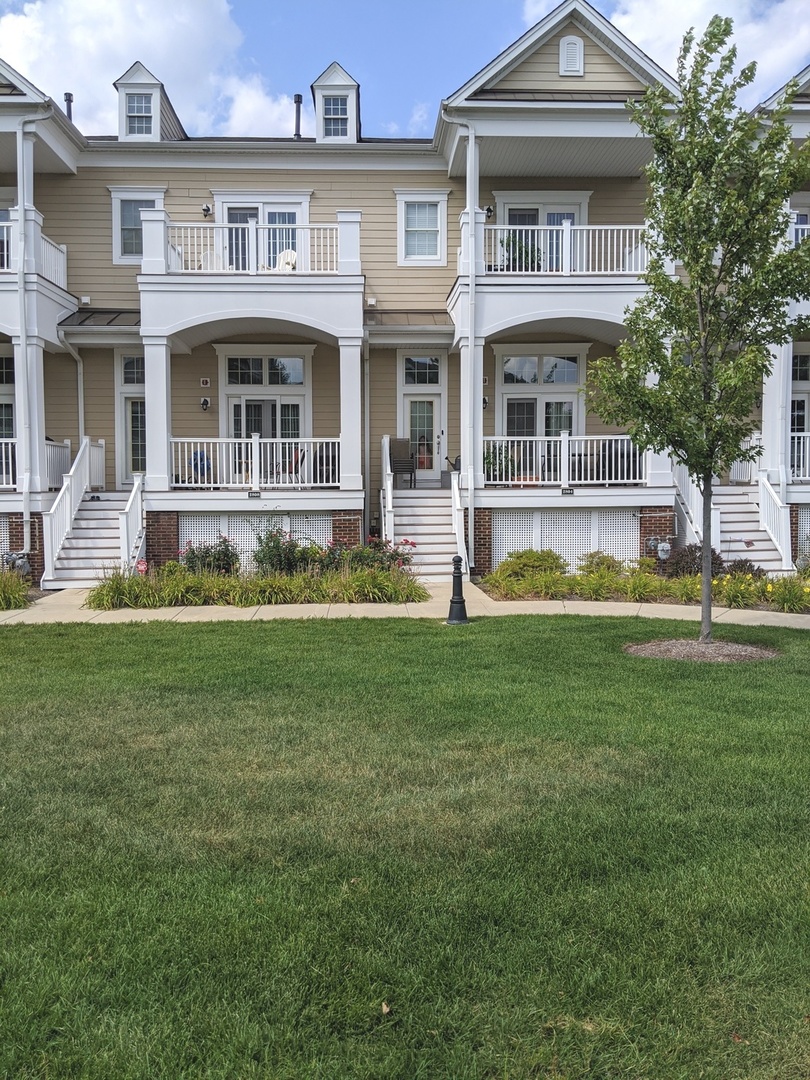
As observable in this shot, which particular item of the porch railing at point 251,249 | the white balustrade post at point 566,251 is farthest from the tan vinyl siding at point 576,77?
the porch railing at point 251,249

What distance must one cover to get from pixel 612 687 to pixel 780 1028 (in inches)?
185

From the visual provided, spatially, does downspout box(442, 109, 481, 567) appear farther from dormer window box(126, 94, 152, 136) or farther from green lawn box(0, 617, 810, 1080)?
green lawn box(0, 617, 810, 1080)

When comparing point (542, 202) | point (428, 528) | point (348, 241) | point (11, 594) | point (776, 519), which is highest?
point (542, 202)

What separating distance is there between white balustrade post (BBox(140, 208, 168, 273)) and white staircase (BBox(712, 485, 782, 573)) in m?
11.5

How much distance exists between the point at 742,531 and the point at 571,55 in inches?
393

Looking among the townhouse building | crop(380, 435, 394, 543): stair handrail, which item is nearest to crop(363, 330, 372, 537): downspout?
the townhouse building

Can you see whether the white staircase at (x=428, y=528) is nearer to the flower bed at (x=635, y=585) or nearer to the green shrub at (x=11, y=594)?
the flower bed at (x=635, y=585)

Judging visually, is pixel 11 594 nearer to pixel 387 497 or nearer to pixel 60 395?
pixel 387 497

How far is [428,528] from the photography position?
53.0 feet

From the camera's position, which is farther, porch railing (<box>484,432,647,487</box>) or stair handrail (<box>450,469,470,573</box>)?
porch railing (<box>484,432,647,487</box>)

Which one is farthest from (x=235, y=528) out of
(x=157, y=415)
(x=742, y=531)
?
(x=742, y=531)

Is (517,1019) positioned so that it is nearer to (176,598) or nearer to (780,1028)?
(780,1028)

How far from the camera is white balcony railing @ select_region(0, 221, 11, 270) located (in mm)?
15940

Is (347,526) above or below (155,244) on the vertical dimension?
below
